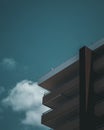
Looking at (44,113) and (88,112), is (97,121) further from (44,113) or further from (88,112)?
(44,113)

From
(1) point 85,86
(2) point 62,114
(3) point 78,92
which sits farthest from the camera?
(2) point 62,114

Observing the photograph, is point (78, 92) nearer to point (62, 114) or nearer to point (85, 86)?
point (85, 86)

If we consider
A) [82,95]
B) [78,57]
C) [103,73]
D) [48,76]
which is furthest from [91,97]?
[48,76]

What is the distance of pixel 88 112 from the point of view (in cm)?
4538

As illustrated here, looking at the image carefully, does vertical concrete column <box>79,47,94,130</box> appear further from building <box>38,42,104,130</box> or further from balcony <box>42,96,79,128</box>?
balcony <box>42,96,79,128</box>

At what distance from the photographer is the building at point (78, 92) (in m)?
45.6

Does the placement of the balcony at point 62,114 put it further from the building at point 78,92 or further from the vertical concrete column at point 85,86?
the vertical concrete column at point 85,86

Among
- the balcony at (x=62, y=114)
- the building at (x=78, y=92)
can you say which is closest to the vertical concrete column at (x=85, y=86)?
the building at (x=78, y=92)

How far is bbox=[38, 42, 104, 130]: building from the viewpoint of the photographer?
150 ft

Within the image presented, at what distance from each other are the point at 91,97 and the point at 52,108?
38.6 ft

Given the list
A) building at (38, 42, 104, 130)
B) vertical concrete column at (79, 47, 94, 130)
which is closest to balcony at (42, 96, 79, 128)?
building at (38, 42, 104, 130)

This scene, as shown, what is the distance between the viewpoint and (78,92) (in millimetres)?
51031

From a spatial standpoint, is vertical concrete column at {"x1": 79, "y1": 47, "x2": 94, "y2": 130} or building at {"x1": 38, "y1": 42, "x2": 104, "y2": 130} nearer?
vertical concrete column at {"x1": 79, "y1": 47, "x2": 94, "y2": 130}

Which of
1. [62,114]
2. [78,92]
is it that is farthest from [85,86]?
[62,114]
